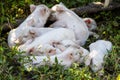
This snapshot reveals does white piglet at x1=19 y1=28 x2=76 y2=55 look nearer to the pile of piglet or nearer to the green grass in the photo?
the pile of piglet

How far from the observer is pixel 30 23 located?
5801 mm

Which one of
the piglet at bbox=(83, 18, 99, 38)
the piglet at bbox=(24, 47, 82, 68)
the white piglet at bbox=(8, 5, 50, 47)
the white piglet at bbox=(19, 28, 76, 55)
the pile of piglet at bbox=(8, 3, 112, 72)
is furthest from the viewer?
the piglet at bbox=(83, 18, 99, 38)

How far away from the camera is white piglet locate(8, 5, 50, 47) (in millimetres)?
5520

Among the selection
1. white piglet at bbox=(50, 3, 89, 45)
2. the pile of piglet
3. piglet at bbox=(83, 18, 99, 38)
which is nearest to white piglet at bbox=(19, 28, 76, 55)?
the pile of piglet

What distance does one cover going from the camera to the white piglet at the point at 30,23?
552 cm

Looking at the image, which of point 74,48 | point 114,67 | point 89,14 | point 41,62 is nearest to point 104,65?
point 114,67

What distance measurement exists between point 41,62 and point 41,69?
10 centimetres

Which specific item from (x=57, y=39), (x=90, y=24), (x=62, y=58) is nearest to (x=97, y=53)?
(x=62, y=58)

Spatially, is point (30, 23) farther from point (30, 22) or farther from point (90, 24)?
point (90, 24)

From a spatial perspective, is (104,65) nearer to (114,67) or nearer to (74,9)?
(114,67)

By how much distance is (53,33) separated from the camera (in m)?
5.49

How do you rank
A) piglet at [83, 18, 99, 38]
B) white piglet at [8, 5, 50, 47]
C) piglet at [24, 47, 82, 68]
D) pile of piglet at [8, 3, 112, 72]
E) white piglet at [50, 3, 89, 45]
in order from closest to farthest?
piglet at [24, 47, 82, 68]
pile of piglet at [8, 3, 112, 72]
white piglet at [8, 5, 50, 47]
white piglet at [50, 3, 89, 45]
piglet at [83, 18, 99, 38]

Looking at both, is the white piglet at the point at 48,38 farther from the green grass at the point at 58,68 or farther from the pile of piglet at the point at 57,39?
Result: the green grass at the point at 58,68

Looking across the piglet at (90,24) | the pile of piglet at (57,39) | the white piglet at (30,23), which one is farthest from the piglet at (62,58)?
the piglet at (90,24)
